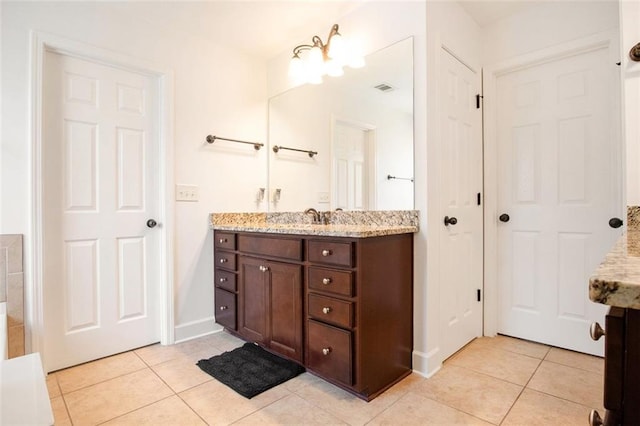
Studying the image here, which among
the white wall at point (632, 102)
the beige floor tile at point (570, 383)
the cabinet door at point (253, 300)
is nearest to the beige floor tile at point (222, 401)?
the cabinet door at point (253, 300)

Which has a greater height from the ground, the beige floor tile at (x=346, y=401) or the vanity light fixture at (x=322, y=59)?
the vanity light fixture at (x=322, y=59)

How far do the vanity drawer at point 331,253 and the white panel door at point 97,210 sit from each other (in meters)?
1.29

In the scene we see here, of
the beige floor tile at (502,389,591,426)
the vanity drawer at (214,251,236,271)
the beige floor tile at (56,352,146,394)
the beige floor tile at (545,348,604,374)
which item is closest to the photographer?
the beige floor tile at (502,389,591,426)

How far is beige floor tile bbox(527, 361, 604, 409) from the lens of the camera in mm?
1641

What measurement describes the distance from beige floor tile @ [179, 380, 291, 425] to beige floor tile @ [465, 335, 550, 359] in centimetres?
140

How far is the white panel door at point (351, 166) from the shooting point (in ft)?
7.53

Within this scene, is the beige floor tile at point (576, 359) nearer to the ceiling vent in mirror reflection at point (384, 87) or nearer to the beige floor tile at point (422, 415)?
the beige floor tile at point (422, 415)

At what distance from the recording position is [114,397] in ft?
5.61

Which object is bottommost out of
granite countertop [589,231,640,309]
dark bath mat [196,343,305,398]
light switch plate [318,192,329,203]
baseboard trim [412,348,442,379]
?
dark bath mat [196,343,305,398]

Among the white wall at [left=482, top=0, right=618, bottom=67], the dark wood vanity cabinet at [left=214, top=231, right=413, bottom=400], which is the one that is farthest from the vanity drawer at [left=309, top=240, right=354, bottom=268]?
the white wall at [left=482, top=0, right=618, bottom=67]

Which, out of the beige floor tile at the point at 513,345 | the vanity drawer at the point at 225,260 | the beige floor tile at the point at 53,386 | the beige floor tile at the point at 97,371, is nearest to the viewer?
the beige floor tile at the point at 53,386

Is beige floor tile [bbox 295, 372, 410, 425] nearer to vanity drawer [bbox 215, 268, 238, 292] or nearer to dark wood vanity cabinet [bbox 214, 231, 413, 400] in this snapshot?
dark wood vanity cabinet [bbox 214, 231, 413, 400]

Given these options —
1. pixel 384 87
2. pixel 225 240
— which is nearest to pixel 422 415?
pixel 225 240

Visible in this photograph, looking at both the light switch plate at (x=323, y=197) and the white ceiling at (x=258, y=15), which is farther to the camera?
the light switch plate at (x=323, y=197)
